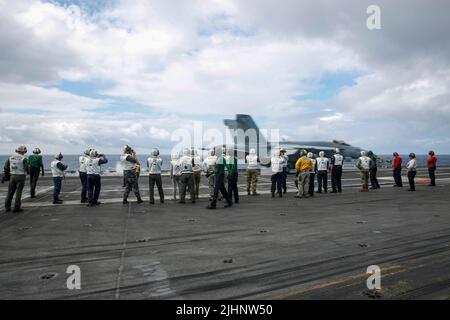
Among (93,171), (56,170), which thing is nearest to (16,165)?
(56,170)

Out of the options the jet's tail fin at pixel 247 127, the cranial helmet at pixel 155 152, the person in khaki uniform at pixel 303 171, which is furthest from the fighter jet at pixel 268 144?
the cranial helmet at pixel 155 152

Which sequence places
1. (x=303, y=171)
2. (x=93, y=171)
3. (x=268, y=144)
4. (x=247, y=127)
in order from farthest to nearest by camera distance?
(x=247, y=127), (x=268, y=144), (x=303, y=171), (x=93, y=171)

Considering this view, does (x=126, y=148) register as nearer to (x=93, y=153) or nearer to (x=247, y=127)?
(x=93, y=153)

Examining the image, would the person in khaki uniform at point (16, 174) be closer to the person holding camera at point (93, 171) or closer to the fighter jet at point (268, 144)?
the person holding camera at point (93, 171)

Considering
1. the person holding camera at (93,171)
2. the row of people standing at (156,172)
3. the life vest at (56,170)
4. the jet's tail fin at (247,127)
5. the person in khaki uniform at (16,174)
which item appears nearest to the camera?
the person in khaki uniform at (16,174)

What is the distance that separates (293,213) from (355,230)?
9.39 ft

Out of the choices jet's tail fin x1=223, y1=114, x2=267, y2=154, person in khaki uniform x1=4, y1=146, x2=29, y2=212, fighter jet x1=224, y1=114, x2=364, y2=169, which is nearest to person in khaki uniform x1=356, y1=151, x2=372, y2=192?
person in khaki uniform x1=4, y1=146, x2=29, y2=212

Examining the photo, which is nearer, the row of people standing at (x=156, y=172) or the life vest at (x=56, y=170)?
the row of people standing at (x=156, y=172)

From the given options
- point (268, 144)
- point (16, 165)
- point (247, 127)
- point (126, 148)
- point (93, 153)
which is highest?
point (247, 127)

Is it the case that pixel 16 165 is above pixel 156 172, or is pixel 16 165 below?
above
